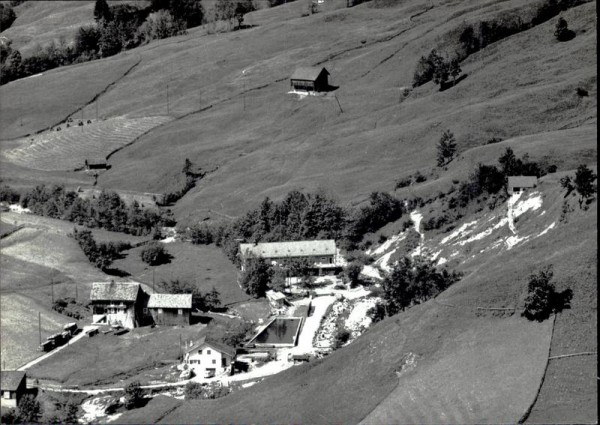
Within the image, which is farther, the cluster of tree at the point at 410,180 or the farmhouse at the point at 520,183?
the cluster of tree at the point at 410,180

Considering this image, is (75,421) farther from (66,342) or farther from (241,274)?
(241,274)

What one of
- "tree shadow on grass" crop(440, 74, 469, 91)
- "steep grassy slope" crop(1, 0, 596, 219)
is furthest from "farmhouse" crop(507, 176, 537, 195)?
"tree shadow on grass" crop(440, 74, 469, 91)

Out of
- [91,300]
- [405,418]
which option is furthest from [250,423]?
[91,300]

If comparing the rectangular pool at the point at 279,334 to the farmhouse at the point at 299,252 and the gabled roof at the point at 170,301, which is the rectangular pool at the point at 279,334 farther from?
the farmhouse at the point at 299,252

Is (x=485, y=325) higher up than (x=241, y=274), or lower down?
higher up

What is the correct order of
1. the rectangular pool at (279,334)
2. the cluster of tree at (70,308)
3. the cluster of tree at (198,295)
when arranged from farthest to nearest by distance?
the cluster of tree at (198,295) → the cluster of tree at (70,308) → the rectangular pool at (279,334)

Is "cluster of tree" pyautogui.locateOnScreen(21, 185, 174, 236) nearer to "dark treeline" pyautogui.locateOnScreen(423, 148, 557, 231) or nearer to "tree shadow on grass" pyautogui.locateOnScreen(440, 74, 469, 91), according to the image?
"dark treeline" pyautogui.locateOnScreen(423, 148, 557, 231)

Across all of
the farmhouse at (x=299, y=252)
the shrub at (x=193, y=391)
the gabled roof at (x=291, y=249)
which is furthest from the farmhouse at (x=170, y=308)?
the gabled roof at (x=291, y=249)
